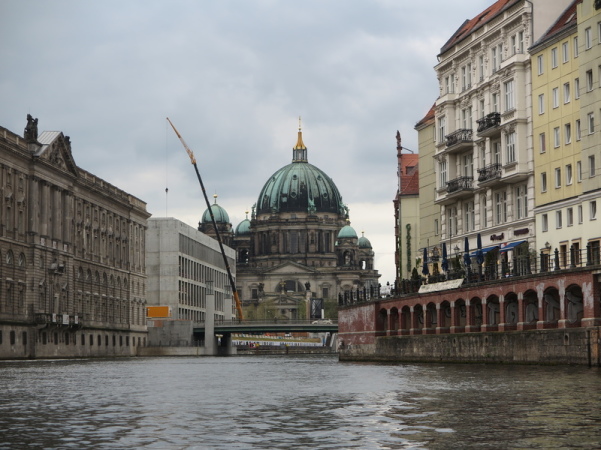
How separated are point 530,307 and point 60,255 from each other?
83298 millimetres

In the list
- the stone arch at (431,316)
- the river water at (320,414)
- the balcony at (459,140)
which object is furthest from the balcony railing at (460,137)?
→ the river water at (320,414)

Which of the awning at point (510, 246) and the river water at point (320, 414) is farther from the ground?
the awning at point (510, 246)

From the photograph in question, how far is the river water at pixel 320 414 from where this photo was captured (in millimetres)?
27547

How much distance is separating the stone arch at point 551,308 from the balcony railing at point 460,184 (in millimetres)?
28016

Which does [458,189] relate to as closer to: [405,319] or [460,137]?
[460,137]

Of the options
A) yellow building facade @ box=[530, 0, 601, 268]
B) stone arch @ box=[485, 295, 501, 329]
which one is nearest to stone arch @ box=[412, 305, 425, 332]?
yellow building facade @ box=[530, 0, 601, 268]

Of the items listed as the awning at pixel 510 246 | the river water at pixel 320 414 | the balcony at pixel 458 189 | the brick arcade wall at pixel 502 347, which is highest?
the balcony at pixel 458 189

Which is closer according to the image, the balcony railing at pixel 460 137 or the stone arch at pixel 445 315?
the stone arch at pixel 445 315

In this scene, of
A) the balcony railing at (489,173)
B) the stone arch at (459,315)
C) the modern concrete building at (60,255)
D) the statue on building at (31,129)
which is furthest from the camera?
the statue on building at (31,129)

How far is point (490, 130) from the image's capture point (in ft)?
300

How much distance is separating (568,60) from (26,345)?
7570 centimetres

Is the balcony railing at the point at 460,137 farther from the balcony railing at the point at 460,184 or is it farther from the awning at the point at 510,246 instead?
the awning at the point at 510,246

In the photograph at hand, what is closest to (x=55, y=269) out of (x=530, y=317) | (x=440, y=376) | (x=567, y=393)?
(x=530, y=317)

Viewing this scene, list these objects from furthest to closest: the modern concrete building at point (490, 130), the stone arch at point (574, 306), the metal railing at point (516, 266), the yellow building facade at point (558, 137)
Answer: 1. the modern concrete building at point (490, 130)
2. the yellow building facade at point (558, 137)
3. the metal railing at point (516, 266)
4. the stone arch at point (574, 306)
